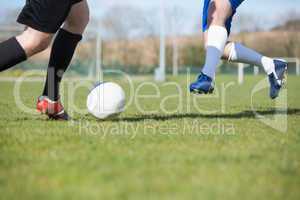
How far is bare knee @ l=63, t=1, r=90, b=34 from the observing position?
3.79 meters

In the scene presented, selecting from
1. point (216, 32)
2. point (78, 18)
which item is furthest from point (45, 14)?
point (216, 32)

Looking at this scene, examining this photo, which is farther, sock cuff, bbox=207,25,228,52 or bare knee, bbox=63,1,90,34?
sock cuff, bbox=207,25,228,52

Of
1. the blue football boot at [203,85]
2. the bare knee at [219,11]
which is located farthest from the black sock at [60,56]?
the bare knee at [219,11]

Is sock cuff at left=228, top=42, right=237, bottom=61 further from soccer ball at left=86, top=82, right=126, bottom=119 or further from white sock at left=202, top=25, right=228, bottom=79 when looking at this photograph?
soccer ball at left=86, top=82, right=126, bottom=119

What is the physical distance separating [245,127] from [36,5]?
6.06 ft

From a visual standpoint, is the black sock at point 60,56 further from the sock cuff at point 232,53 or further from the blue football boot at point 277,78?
the blue football boot at point 277,78

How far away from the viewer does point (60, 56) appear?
3.95 metres

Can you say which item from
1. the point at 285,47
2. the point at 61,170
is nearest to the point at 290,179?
the point at 61,170

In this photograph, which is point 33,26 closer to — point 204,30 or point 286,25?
point 204,30

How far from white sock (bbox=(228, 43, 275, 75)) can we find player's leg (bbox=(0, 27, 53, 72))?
70.8 inches

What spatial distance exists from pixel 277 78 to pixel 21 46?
7.52ft

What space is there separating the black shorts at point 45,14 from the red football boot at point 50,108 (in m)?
0.67

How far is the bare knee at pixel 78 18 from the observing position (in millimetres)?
3795

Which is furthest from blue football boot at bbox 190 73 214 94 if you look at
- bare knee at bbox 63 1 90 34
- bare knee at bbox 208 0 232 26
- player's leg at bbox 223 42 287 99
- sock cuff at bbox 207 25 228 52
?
bare knee at bbox 63 1 90 34
